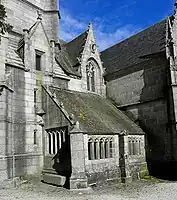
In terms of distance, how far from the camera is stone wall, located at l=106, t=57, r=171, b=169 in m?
20.9

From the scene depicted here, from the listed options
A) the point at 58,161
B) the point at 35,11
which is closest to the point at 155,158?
the point at 58,161

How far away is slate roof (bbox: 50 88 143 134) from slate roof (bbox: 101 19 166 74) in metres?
4.71

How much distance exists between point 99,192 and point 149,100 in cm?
1043

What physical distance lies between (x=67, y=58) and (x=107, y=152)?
37.5ft

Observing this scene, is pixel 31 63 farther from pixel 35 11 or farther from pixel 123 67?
pixel 123 67

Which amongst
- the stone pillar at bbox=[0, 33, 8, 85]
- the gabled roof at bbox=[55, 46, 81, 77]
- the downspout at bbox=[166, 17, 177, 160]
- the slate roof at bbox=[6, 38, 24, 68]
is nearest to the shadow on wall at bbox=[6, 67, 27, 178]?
the slate roof at bbox=[6, 38, 24, 68]

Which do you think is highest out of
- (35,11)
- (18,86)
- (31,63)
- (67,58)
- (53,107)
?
(35,11)

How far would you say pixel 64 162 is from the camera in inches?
643

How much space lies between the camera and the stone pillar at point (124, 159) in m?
17.8

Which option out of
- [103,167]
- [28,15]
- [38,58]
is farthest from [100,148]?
[28,15]

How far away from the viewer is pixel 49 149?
18.1 meters

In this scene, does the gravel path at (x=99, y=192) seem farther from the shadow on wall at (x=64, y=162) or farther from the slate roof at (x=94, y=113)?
the slate roof at (x=94, y=113)

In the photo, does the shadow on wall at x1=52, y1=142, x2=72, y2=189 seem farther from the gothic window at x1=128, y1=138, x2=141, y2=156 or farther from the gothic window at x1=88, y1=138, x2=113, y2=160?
the gothic window at x1=128, y1=138, x2=141, y2=156

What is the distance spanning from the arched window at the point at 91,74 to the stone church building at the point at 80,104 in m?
0.10
